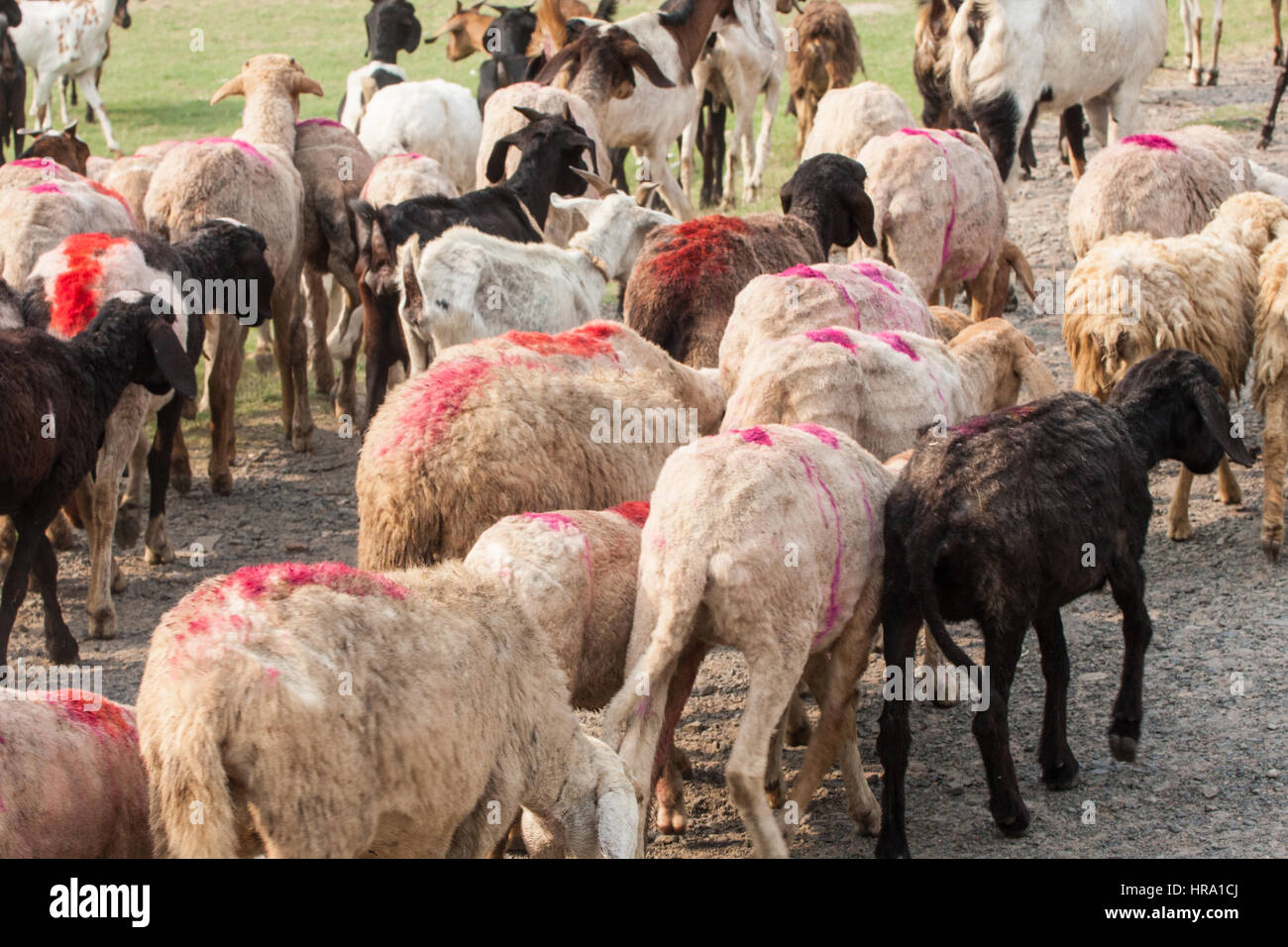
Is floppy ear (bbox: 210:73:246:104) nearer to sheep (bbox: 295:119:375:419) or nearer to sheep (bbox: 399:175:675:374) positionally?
sheep (bbox: 295:119:375:419)

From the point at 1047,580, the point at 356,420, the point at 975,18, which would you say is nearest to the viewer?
the point at 1047,580

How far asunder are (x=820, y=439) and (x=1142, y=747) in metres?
1.80

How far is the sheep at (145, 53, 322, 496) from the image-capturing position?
8992mm

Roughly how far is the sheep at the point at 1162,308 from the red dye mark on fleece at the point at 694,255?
169cm

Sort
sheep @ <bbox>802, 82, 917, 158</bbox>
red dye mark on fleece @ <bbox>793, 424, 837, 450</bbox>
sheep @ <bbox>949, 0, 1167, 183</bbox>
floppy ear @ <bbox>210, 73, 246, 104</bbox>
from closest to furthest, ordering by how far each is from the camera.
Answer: red dye mark on fleece @ <bbox>793, 424, 837, 450</bbox> → sheep @ <bbox>802, 82, 917, 158</bbox> → floppy ear @ <bbox>210, 73, 246, 104</bbox> → sheep @ <bbox>949, 0, 1167, 183</bbox>

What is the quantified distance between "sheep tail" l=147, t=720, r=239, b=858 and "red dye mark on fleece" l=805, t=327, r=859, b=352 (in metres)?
3.27

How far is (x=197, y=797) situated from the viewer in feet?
11.7

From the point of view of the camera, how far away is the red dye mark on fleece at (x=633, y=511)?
211 inches

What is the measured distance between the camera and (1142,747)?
586 centimetres

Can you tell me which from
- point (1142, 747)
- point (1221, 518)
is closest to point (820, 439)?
point (1142, 747)

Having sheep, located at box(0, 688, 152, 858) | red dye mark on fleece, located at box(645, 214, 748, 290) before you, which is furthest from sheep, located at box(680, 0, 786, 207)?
sheep, located at box(0, 688, 152, 858)

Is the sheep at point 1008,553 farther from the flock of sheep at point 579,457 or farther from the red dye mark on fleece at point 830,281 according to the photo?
the red dye mark on fleece at point 830,281

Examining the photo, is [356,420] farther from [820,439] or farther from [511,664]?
[511,664]

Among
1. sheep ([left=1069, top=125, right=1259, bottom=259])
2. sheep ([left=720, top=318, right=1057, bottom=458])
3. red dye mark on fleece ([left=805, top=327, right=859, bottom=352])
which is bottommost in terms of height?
sheep ([left=720, top=318, right=1057, bottom=458])
